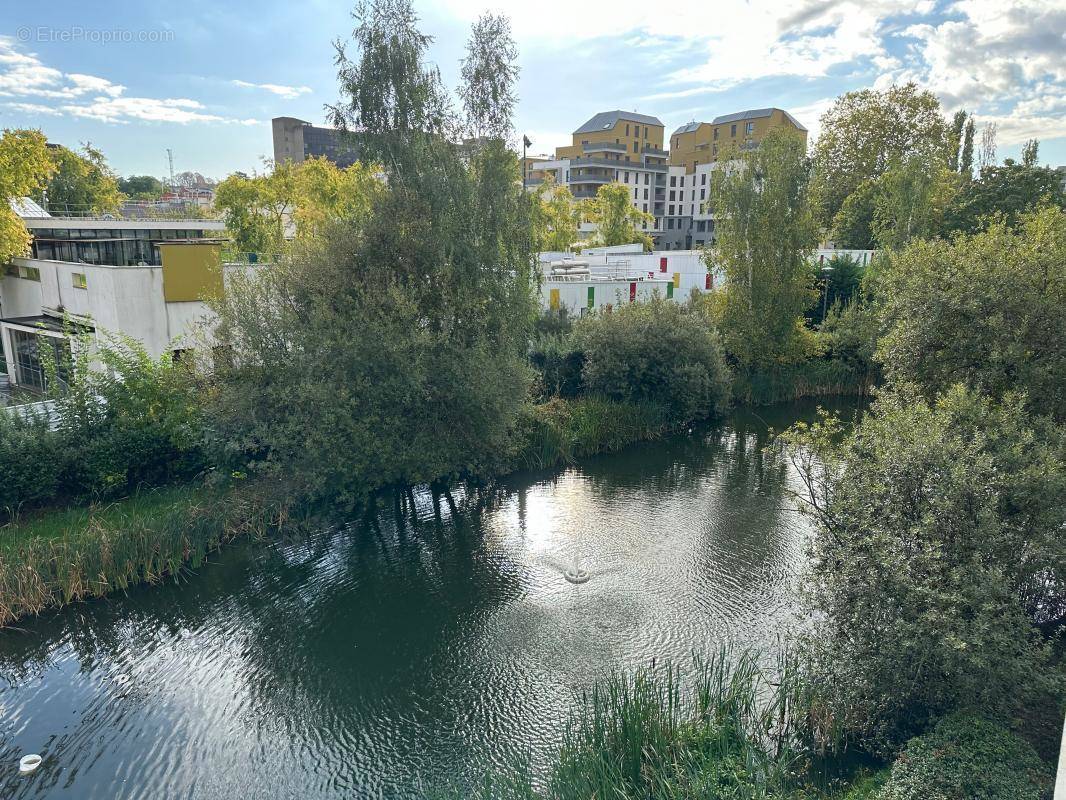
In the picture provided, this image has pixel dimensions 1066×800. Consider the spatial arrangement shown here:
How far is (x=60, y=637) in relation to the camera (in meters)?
10.5

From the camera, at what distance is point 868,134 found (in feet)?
141

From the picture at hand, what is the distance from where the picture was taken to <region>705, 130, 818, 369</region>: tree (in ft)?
77.4

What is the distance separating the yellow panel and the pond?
32.7ft

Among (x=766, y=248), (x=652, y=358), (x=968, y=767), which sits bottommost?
(x=968, y=767)

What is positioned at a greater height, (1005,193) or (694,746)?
(1005,193)

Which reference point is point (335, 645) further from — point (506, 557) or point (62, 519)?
point (62, 519)

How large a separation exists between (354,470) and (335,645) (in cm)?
388

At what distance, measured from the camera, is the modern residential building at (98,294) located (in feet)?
62.6

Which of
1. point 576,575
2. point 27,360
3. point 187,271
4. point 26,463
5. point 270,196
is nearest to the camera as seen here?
point 576,575

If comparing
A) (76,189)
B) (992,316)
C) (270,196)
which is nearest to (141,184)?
(76,189)

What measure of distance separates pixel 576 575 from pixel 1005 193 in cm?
3219

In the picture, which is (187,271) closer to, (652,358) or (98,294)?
(98,294)

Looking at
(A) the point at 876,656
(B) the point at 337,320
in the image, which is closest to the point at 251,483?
(B) the point at 337,320

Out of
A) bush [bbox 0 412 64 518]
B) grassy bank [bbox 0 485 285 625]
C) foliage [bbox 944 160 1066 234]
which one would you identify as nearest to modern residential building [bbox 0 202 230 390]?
bush [bbox 0 412 64 518]
